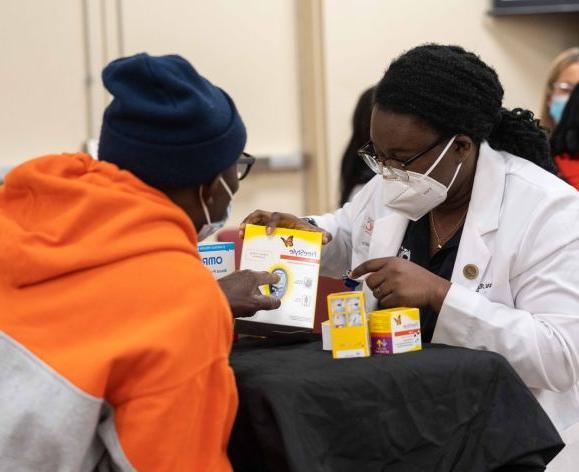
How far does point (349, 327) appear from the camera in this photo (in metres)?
1.66

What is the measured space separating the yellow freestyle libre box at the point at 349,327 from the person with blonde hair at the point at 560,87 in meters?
3.04

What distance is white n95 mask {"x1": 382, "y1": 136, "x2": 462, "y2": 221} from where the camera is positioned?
205 cm

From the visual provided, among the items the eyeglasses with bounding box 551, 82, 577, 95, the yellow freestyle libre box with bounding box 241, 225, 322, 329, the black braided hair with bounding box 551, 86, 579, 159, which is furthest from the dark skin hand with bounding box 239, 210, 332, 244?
the eyeglasses with bounding box 551, 82, 577, 95

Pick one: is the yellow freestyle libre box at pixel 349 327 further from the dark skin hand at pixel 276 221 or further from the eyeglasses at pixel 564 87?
the eyeglasses at pixel 564 87

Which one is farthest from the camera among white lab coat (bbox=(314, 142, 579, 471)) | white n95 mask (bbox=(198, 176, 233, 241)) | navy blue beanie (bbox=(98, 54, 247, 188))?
white lab coat (bbox=(314, 142, 579, 471))

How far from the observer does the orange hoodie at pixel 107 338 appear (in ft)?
4.21

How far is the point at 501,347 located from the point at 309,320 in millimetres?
368

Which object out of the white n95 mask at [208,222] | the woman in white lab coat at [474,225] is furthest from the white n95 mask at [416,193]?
the white n95 mask at [208,222]

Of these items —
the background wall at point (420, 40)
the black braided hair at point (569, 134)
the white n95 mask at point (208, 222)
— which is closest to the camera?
the white n95 mask at point (208, 222)

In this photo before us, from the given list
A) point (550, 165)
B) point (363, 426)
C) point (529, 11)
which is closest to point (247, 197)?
point (529, 11)

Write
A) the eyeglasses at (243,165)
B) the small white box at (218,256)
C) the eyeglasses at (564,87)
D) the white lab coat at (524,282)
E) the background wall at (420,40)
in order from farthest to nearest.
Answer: the background wall at (420,40), the eyeglasses at (564,87), the small white box at (218,256), the white lab coat at (524,282), the eyeglasses at (243,165)

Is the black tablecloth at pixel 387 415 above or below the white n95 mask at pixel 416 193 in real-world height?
below

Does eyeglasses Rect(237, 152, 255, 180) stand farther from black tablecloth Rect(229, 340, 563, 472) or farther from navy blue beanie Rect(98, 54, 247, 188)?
black tablecloth Rect(229, 340, 563, 472)

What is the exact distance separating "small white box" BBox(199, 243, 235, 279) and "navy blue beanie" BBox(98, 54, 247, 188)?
52cm
